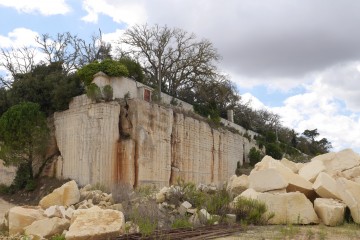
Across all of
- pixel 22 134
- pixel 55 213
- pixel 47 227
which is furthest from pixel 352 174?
pixel 22 134

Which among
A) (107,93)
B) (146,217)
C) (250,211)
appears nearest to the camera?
(146,217)

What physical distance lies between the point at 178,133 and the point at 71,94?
5708mm

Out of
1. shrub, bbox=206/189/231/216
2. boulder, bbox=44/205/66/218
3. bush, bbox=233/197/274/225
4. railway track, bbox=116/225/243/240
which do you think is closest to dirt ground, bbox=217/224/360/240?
railway track, bbox=116/225/243/240

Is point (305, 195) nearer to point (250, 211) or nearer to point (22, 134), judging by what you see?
point (250, 211)

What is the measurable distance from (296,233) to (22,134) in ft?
47.4

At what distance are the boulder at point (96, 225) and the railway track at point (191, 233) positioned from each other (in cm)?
26

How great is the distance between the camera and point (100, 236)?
6789 mm

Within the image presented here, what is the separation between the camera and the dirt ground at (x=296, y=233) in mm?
7051

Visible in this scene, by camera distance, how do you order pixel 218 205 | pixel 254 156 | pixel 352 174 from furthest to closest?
pixel 254 156
pixel 352 174
pixel 218 205

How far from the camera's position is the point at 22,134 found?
61.4ft

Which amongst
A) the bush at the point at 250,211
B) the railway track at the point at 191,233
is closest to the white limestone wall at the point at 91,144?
the bush at the point at 250,211

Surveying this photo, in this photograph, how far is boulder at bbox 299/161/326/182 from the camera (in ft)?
36.0

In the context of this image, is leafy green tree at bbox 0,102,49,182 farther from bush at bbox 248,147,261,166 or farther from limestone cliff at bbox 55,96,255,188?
bush at bbox 248,147,261,166

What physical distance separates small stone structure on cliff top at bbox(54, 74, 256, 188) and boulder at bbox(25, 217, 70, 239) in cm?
862
